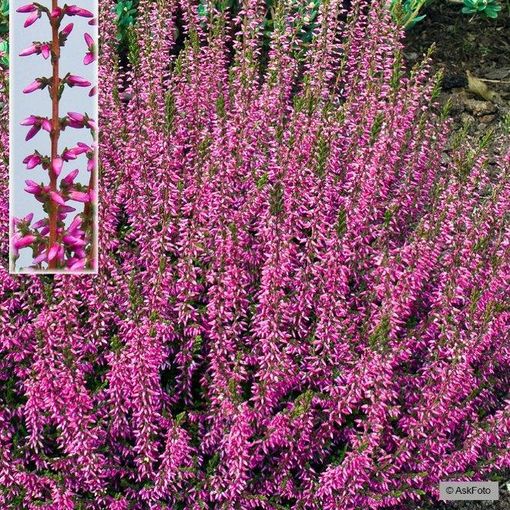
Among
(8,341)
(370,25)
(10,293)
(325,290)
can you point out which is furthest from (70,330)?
(370,25)

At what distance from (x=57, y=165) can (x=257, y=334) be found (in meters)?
0.86

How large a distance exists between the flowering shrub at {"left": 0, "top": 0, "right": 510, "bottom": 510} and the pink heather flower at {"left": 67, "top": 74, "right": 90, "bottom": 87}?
0.43 meters

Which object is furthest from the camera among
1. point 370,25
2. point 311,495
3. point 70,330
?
point 370,25

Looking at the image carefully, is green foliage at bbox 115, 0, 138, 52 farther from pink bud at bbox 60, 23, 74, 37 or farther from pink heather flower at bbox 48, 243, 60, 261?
Result: pink heather flower at bbox 48, 243, 60, 261

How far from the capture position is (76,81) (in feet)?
8.32

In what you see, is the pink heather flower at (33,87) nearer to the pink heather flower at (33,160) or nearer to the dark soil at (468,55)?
the pink heather flower at (33,160)

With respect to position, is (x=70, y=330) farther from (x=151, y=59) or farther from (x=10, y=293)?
(x=151, y=59)

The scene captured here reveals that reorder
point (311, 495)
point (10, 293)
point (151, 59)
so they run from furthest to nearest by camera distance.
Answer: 1. point (151, 59)
2. point (10, 293)
3. point (311, 495)

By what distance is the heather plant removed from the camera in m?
2.52

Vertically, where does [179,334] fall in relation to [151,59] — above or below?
below

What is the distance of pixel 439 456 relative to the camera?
3258 mm

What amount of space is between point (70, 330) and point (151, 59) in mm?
1306

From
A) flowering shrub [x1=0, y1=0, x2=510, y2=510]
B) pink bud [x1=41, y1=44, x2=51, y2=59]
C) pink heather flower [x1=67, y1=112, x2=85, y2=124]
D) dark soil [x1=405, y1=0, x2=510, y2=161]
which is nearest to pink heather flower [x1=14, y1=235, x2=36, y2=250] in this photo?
flowering shrub [x1=0, y1=0, x2=510, y2=510]

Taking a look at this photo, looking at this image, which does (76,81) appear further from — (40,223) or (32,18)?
(40,223)
